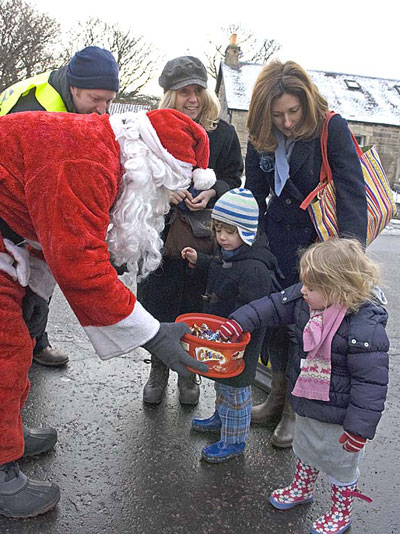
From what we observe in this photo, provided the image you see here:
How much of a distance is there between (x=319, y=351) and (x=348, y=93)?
27.7 meters

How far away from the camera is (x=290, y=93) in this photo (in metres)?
2.57

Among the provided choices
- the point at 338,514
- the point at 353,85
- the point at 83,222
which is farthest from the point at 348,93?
the point at 83,222

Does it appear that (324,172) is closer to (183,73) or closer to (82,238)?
(183,73)

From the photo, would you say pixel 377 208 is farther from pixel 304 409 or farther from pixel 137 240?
pixel 137 240

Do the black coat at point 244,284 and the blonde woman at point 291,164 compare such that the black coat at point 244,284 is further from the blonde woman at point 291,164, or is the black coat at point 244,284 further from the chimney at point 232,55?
the chimney at point 232,55

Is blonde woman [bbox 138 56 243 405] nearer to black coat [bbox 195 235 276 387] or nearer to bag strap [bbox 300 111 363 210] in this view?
black coat [bbox 195 235 276 387]

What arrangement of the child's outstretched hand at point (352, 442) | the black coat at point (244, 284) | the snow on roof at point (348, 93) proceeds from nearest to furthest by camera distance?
the child's outstretched hand at point (352, 442) < the black coat at point (244, 284) < the snow on roof at point (348, 93)

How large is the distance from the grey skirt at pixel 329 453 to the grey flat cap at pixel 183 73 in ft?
6.62

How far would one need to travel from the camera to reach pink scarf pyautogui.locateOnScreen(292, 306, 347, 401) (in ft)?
6.81

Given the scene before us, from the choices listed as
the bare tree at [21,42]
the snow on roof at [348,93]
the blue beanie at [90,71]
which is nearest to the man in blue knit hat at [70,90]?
the blue beanie at [90,71]

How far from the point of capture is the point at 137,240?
198 centimetres

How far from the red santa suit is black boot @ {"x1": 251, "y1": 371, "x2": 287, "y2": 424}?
4.69 feet

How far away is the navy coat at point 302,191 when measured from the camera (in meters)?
2.54

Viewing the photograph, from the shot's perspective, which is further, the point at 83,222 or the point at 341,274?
the point at 341,274
